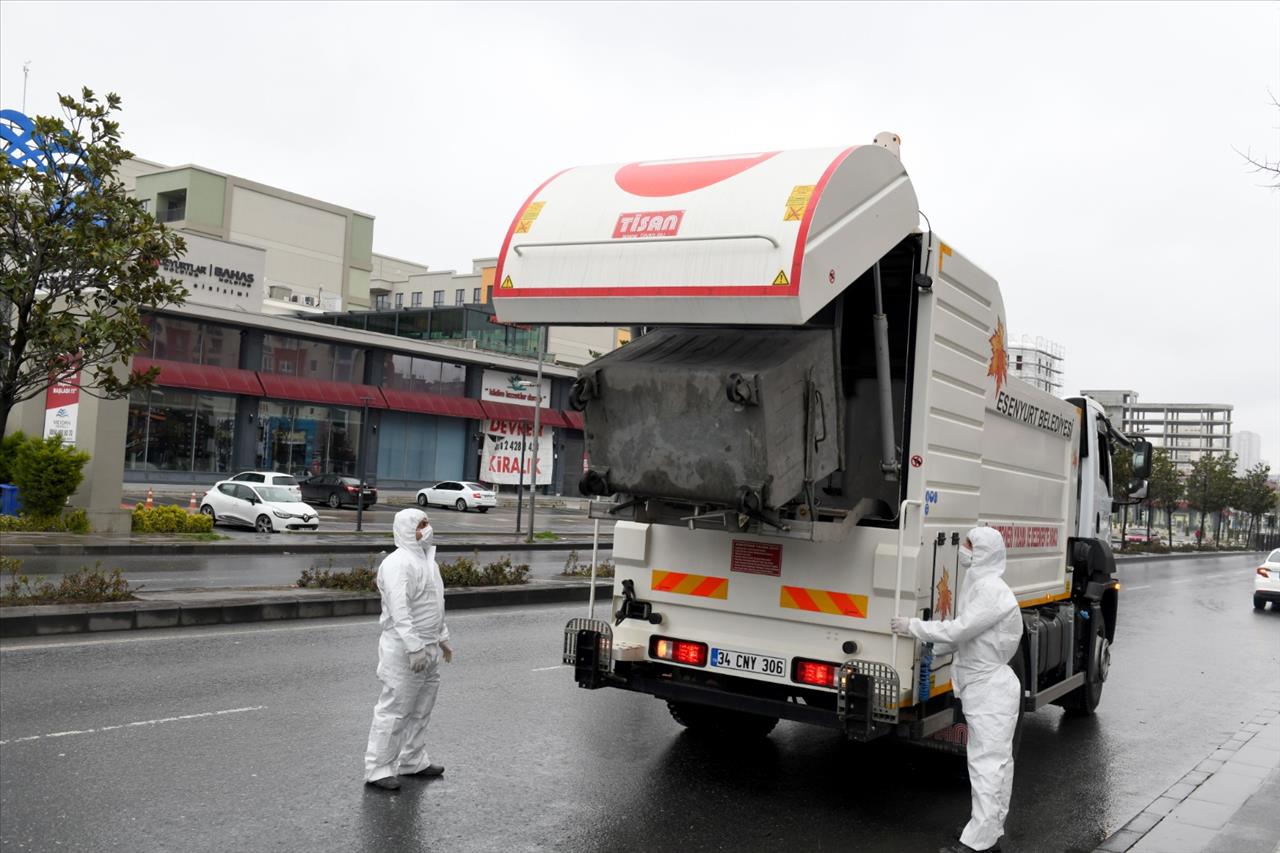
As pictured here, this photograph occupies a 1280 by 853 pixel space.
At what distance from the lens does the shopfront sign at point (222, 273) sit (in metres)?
45.8

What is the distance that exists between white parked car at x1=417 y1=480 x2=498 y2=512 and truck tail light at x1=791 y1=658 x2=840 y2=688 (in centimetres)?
4080

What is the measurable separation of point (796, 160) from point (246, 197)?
2693 inches

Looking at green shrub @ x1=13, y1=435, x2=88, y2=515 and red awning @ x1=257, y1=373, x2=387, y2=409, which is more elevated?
red awning @ x1=257, y1=373, x2=387, y2=409

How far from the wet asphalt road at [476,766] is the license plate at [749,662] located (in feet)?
2.58

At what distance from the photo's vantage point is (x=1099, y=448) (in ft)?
35.9

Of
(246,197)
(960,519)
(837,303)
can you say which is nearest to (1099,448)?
(960,519)

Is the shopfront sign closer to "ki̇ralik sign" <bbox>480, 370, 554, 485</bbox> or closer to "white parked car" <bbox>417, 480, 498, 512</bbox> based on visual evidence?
"white parked car" <bbox>417, 480, 498, 512</bbox>

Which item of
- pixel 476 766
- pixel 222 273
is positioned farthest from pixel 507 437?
pixel 476 766

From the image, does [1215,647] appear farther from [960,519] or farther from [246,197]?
[246,197]

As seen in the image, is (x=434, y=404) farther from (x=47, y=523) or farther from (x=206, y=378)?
(x=47, y=523)

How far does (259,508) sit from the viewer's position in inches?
1159

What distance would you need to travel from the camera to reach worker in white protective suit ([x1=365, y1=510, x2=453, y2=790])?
20.9 feet

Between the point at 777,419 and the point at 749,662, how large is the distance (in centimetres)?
173

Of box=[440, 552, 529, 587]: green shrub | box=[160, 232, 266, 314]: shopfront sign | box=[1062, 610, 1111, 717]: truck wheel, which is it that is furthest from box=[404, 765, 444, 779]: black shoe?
box=[160, 232, 266, 314]: shopfront sign
